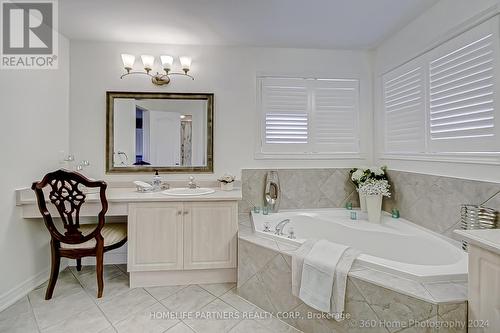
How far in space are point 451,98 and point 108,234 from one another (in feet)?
10.1

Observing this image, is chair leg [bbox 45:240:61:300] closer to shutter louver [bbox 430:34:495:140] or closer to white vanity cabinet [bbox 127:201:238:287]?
white vanity cabinet [bbox 127:201:238:287]

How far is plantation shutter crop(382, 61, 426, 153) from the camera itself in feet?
7.52

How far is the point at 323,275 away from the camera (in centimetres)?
158

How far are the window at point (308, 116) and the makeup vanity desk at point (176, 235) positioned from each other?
0.99 m

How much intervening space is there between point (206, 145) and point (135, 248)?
124 centimetres

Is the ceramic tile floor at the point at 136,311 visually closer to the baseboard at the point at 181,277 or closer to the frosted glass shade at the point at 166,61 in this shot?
the baseboard at the point at 181,277

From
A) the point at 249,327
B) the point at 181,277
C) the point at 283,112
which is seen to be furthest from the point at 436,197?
the point at 181,277

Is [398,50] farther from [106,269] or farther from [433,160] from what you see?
[106,269]

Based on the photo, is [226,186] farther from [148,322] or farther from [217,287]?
[148,322]

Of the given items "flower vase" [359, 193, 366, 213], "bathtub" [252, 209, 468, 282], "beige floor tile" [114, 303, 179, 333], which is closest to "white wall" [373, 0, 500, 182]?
"flower vase" [359, 193, 366, 213]

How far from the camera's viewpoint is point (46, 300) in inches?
80.8

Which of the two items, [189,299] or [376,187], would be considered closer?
[189,299]

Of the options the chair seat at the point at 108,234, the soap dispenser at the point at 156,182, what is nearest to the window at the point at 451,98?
the soap dispenser at the point at 156,182

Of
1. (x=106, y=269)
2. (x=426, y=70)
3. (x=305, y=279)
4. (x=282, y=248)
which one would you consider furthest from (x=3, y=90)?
(x=426, y=70)
